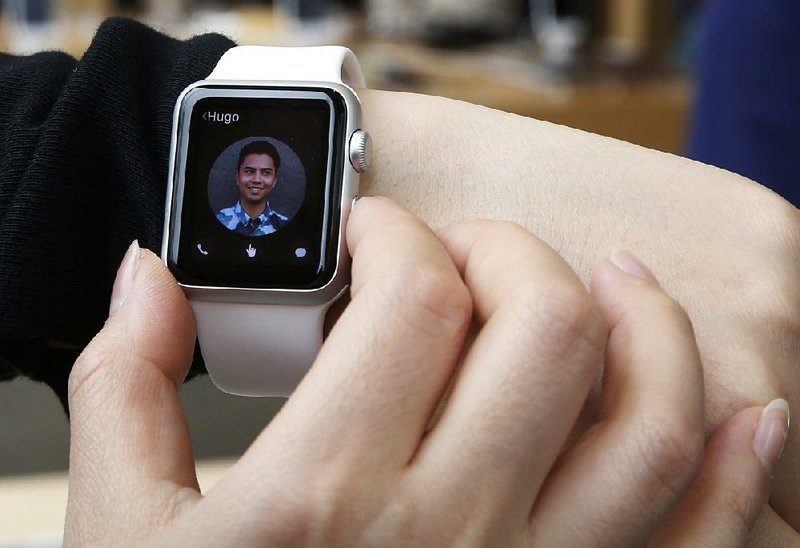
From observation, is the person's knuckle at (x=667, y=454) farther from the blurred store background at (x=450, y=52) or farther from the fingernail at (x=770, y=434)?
the blurred store background at (x=450, y=52)

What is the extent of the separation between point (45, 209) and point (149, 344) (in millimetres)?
192

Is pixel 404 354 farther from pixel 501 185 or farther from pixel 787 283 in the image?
pixel 787 283

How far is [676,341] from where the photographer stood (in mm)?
505

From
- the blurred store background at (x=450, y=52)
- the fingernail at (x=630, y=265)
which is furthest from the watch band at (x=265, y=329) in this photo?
the blurred store background at (x=450, y=52)

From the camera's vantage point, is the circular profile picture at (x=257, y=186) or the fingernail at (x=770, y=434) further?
the circular profile picture at (x=257, y=186)

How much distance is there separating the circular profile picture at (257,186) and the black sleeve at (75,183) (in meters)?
0.06

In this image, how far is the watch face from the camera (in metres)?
0.64

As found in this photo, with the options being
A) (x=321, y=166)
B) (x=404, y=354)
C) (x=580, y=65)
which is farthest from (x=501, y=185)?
(x=580, y=65)

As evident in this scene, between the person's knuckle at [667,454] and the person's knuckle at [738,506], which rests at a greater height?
the person's knuckle at [667,454]

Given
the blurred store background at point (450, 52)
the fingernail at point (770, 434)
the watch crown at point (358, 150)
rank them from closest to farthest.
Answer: the fingernail at point (770, 434), the watch crown at point (358, 150), the blurred store background at point (450, 52)

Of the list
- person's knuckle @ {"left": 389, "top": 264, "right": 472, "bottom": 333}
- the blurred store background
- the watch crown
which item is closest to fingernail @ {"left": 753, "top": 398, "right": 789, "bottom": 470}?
person's knuckle @ {"left": 389, "top": 264, "right": 472, "bottom": 333}

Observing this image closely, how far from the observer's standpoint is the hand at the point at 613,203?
2.21ft

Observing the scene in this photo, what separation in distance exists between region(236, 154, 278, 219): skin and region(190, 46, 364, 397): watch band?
0.23ft

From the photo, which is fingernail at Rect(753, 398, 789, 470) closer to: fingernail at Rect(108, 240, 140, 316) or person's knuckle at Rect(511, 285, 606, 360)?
Result: person's knuckle at Rect(511, 285, 606, 360)
